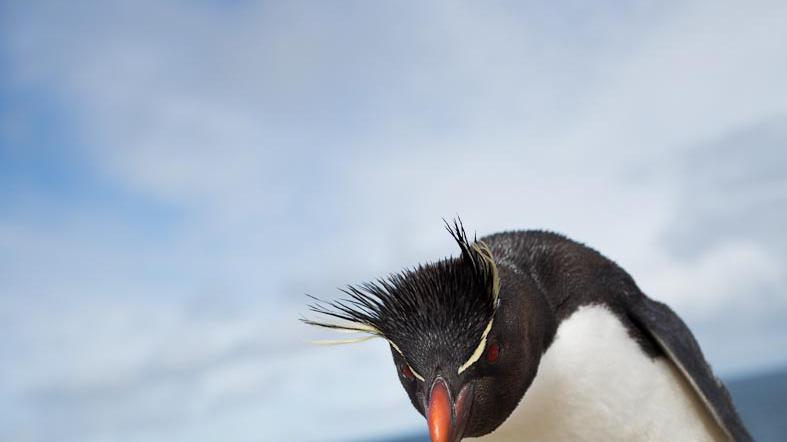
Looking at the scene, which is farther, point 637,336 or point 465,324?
point 637,336

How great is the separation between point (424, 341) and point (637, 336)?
1675mm

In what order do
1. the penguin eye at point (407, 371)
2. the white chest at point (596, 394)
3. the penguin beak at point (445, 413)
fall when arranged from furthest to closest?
the white chest at point (596, 394) → the penguin eye at point (407, 371) → the penguin beak at point (445, 413)

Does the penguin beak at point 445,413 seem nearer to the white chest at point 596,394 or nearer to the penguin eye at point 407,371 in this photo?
the penguin eye at point 407,371

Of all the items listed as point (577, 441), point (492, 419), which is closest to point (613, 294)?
point (577, 441)

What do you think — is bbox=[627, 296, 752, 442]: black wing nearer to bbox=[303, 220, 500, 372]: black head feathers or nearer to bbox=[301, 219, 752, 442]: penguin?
bbox=[301, 219, 752, 442]: penguin

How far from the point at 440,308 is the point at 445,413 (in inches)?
19.9

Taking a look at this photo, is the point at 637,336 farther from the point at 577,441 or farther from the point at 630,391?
the point at 577,441

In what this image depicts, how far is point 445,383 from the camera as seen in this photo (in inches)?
153

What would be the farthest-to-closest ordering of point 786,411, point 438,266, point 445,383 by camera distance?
point 786,411 → point 438,266 → point 445,383

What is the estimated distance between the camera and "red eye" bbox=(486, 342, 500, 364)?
161 inches

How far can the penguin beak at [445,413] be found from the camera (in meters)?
3.78

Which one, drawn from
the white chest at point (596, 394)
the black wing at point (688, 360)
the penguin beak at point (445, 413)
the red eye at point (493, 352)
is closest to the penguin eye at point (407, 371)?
the penguin beak at point (445, 413)

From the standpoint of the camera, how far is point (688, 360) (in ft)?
16.6

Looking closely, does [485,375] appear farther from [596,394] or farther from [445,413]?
[596,394]
